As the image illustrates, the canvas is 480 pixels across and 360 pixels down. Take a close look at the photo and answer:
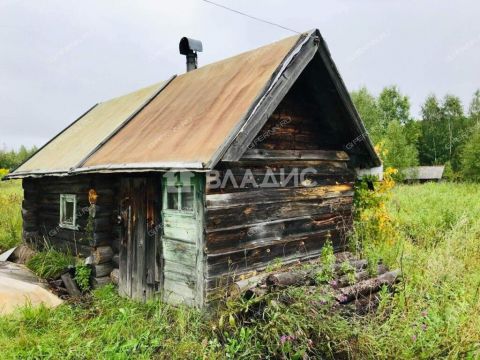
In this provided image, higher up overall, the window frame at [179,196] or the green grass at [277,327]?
the window frame at [179,196]

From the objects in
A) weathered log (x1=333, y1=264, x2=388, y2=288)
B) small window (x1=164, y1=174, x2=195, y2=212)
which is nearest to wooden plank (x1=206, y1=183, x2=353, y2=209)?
small window (x1=164, y1=174, x2=195, y2=212)

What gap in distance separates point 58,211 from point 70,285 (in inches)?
101

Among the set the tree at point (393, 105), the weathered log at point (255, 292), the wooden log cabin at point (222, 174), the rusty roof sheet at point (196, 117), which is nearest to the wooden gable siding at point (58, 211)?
the wooden log cabin at point (222, 174)

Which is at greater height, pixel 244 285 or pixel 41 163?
pixel 41 163

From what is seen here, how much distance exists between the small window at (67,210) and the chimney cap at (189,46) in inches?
195

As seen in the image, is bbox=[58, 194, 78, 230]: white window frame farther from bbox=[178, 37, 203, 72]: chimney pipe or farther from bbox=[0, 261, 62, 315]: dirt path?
bbox=[178, 37, 203, 72]: chimney pipe

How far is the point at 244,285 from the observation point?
17.4 ft

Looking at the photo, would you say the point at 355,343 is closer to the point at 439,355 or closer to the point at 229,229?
the point at 439,355

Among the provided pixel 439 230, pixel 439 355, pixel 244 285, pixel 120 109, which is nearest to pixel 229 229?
pixel 244 285

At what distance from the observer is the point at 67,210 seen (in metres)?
9.55

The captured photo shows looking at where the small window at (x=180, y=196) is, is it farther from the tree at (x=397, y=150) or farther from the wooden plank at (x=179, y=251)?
the tree at (x=397, y=150)

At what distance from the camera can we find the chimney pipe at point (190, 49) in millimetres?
10812

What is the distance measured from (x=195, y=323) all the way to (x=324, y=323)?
1881mm

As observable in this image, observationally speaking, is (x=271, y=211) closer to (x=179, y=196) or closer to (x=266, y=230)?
(x=266, y=230)
